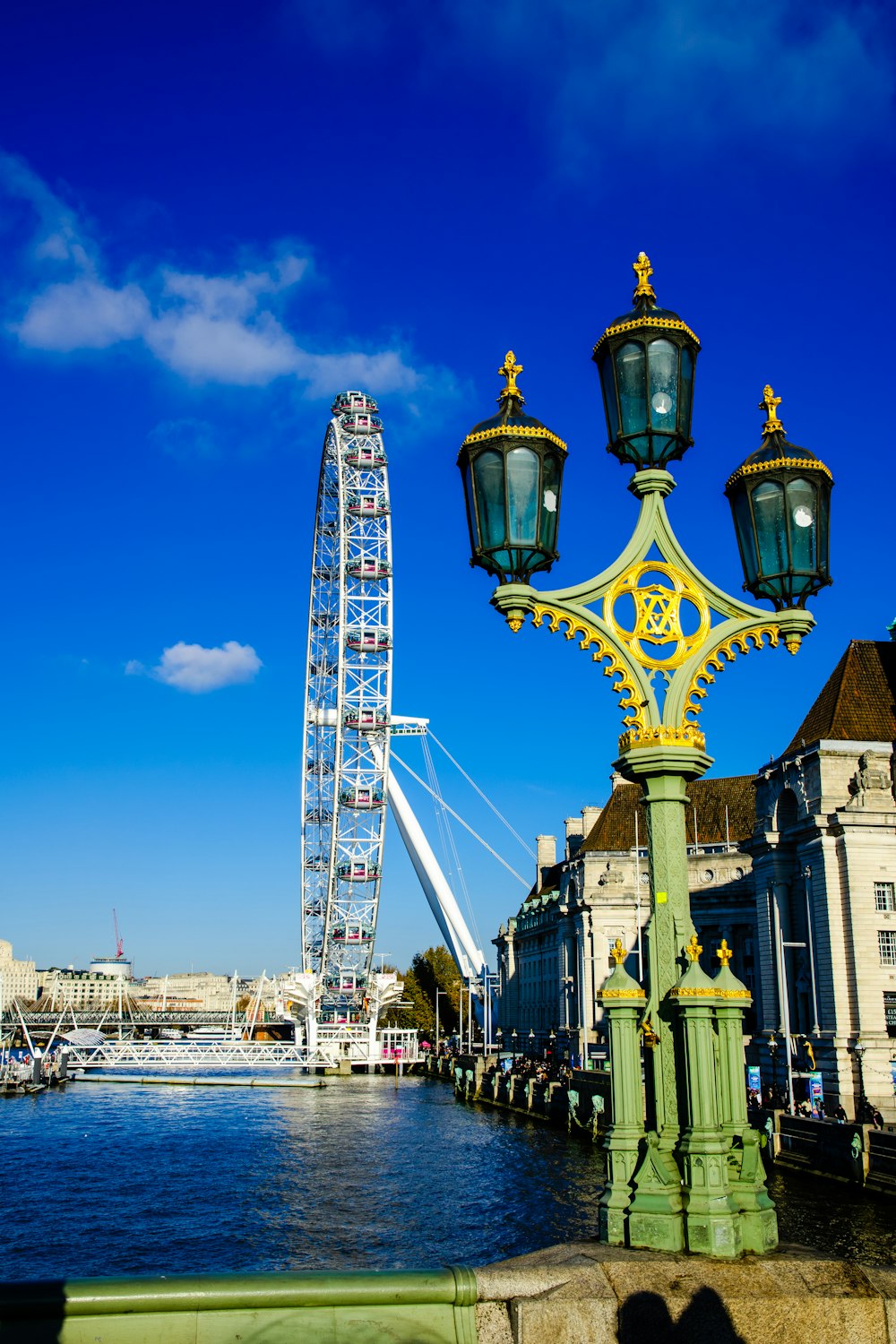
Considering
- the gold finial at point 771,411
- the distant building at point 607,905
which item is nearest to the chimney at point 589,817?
the distant building at point 607,905

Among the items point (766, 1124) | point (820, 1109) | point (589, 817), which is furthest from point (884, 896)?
point (589, 817)

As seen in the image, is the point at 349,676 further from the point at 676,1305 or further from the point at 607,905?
the point at 676,1305

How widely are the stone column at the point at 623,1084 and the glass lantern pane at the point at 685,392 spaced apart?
11.1 feet

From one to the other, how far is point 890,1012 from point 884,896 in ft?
14.2

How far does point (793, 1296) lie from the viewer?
548cm

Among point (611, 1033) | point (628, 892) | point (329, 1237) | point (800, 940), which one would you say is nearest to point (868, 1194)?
point (329, 1237)

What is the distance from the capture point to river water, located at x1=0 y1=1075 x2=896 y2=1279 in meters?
24.2

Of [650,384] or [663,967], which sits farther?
[650,384]

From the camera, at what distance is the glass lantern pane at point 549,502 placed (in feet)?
25.1

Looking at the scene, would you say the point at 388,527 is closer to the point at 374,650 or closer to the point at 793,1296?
the point at 374,650

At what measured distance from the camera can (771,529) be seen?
26.7 feet

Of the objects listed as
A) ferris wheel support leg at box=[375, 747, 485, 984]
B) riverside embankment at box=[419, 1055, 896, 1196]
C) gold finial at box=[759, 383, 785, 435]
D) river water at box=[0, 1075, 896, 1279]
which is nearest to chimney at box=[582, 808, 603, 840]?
ferris wheel support leg at box=[375, 747, 485, 984]

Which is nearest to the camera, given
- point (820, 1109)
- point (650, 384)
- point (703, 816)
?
point (650, 384)

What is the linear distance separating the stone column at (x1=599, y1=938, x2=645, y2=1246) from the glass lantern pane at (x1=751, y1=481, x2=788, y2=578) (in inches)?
108
